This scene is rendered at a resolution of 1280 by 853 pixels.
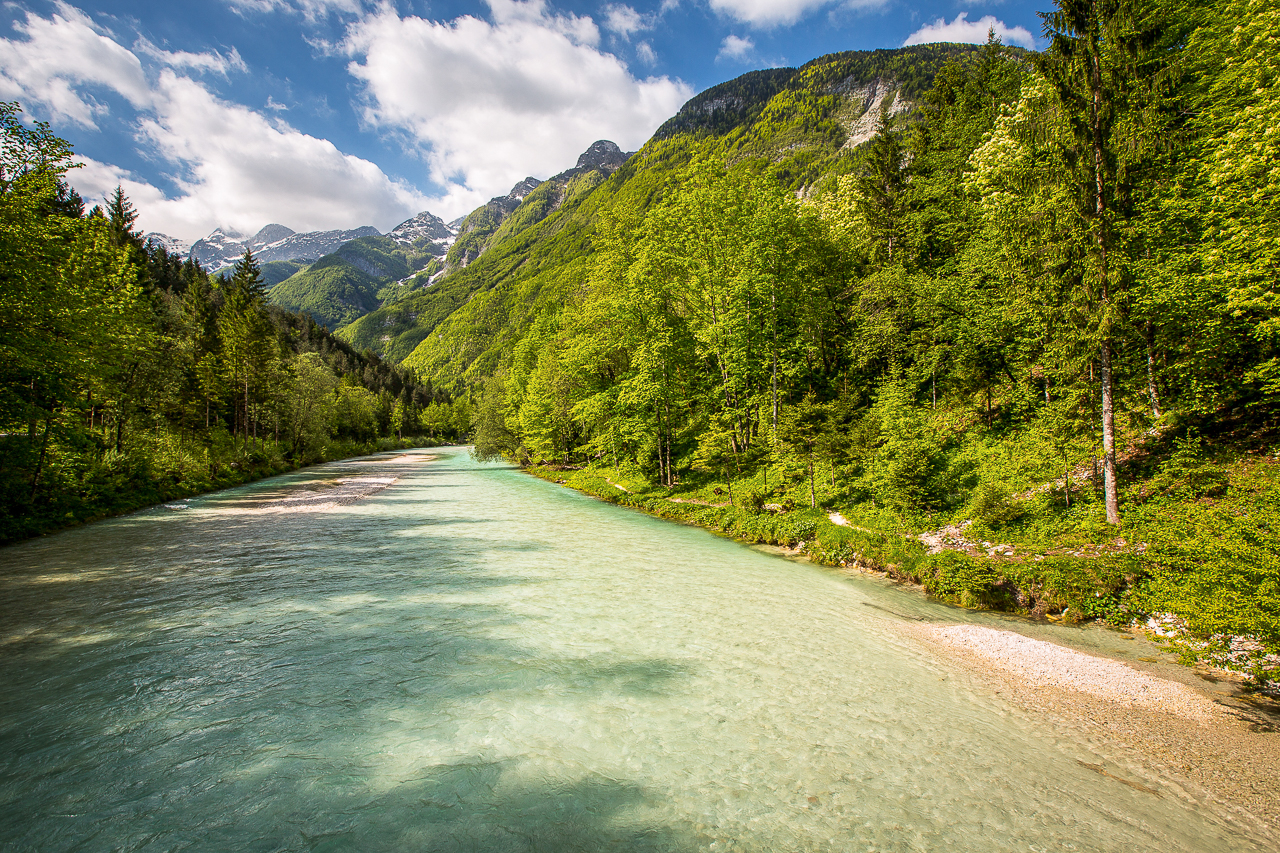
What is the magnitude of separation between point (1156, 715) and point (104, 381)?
122 feet

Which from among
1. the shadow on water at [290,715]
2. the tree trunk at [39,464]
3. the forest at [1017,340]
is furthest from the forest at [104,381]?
the forest at [1017,340]

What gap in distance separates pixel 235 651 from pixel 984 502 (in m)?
19.2

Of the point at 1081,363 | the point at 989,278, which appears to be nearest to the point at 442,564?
the point at 1081,363

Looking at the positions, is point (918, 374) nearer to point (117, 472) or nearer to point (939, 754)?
point (939, 754)

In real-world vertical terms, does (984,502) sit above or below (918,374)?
below

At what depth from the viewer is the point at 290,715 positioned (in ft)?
22.3

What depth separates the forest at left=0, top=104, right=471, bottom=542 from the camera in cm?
1530

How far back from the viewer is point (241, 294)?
2282 inches

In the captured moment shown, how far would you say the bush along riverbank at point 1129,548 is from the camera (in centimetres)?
707

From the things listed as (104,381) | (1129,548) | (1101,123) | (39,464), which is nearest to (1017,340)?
(1101,123)

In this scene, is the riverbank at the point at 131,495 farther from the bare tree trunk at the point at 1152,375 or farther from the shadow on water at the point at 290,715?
the bare tree trunk at the point at 1152,375

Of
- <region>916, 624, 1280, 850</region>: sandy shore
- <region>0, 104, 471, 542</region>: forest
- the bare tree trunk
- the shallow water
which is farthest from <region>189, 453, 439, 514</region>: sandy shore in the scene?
the bare tree trunk

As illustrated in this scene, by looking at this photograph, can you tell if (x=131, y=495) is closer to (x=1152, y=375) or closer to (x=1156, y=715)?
(x=1156, y=715)

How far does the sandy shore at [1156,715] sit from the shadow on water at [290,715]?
5.89m
